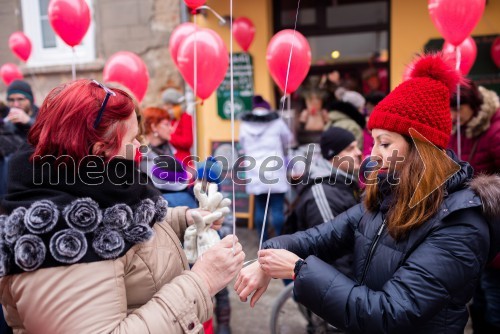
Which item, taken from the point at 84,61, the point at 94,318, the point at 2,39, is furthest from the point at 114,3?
the point at 94,318

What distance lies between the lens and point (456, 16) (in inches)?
119

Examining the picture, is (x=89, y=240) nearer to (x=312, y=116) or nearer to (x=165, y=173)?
(x=165, y=173)

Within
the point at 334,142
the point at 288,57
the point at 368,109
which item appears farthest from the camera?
the point at 368,109

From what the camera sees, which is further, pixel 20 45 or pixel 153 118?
pixel 20 45

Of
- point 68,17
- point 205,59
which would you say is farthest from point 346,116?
point 68,17

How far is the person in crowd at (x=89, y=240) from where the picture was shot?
1122mm

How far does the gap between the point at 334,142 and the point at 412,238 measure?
1536 millimetres

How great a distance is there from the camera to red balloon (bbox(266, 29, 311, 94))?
323 cm

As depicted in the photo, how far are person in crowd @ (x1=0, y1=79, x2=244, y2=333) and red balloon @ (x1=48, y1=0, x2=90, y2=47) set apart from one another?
269 centimetres

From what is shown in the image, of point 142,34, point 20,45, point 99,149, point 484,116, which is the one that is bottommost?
point 484,116

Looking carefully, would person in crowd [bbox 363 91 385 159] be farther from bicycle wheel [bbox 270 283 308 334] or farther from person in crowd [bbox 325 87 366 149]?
bicycle wheel [bbox 270 283 308 334]

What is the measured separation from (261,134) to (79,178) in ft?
12.7

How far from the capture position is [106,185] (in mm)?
1263

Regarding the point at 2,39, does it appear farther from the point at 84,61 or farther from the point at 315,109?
the point at 315,109
